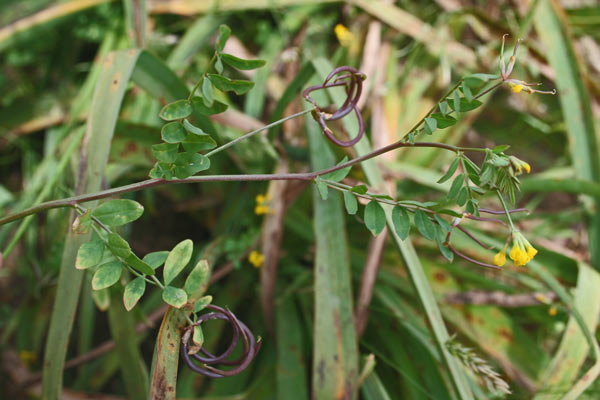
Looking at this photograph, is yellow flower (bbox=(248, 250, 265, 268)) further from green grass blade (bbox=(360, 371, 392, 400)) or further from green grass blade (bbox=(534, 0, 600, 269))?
green grass blade (bbox=(534, 0, 600, 269))

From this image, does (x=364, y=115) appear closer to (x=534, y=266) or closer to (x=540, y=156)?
(x=534, y=266)

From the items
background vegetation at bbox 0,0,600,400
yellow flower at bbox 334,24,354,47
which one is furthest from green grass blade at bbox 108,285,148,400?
yellow flower at bbox 334,24,354,47

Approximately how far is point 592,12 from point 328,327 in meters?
1.29

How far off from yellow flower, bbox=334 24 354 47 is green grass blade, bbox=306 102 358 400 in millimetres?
447

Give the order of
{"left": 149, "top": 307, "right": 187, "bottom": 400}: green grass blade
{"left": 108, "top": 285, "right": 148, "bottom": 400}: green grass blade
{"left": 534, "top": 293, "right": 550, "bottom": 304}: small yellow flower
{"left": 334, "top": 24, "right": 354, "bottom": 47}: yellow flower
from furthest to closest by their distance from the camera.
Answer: {"left": 334, "top": 24, "right": 354, "bottom": 47}: yellow flower, {"left": 534, "top": 293, "right": 550, "bottom": 304}: small yellow flower, {"left": 108, "top": 285, "right": 148, "bottom": 400}: green grass blade, {"left": 149, "top": 307, "right": 187, "bottom": 400}: green grass blade

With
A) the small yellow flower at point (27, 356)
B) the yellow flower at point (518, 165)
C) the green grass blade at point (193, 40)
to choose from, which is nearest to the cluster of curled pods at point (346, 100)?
the yellow flower at point (518, 165)

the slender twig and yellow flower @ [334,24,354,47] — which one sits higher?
yellow flower @ [334,24,354,47]

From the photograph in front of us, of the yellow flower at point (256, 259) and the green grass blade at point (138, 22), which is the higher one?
the green grass blade at point (138, 22)

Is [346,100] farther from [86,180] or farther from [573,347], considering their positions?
[573,347]

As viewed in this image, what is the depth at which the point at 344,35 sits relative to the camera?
3.97 feet

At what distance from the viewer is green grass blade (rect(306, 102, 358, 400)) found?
724 millimetres

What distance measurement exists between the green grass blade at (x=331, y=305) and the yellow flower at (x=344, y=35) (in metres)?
0.45

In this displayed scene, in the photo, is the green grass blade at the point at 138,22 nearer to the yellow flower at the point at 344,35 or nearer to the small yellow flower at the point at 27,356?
the yellow flower at the point at 344,35

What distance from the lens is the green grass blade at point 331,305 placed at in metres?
0.72
